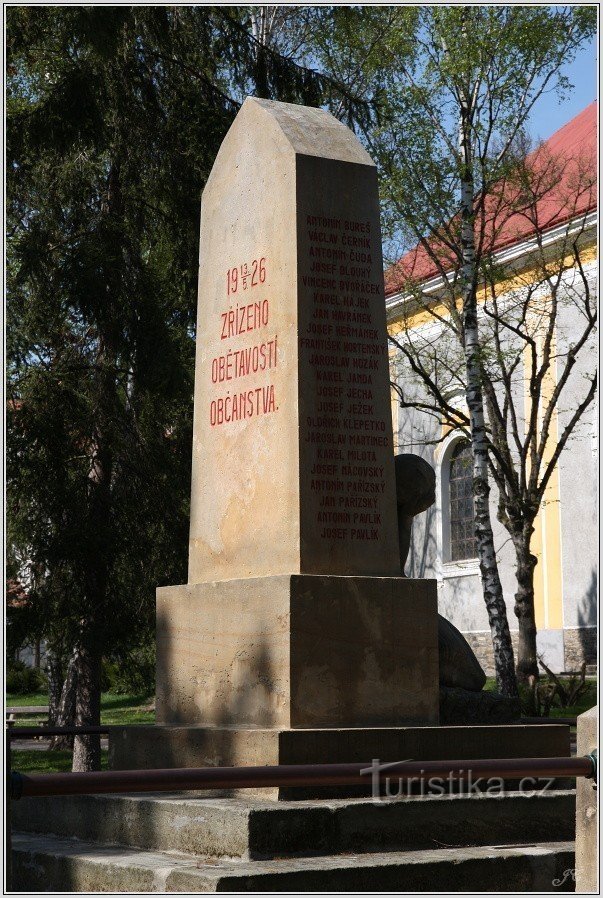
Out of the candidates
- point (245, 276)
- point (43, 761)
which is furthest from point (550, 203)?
point (245, 276)

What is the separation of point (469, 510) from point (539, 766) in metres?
24.8

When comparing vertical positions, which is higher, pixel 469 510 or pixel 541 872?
pixel 469 510

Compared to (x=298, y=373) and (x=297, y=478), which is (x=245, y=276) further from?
(x=297, y=478)

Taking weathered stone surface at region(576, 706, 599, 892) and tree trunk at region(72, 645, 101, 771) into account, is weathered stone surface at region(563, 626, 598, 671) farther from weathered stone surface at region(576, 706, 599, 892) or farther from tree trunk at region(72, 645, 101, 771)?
weathered stone surface at region(576, 706, 599, 892)

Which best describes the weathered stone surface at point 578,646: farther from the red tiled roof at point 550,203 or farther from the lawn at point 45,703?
the lawn at point 45,703

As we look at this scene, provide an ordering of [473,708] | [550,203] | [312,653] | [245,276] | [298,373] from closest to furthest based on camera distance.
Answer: [312,653]
[298,373]
[473,708]
[245,276]
[550,203]

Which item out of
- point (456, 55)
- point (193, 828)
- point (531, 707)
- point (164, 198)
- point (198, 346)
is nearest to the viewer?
point (193, 828)

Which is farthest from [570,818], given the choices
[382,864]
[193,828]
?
[193,828]

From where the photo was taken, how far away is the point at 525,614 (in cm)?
2183

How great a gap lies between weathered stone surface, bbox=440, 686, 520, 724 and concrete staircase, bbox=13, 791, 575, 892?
0.80 meters

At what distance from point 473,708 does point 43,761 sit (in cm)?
1117

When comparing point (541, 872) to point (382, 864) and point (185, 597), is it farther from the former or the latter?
point (185, 597)

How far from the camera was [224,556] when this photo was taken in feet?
23.6

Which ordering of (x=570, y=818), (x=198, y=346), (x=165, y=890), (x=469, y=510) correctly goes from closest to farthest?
(x=165, y=890), (x=570, y=818), (x=198, y=346), (x=469, y=510)
